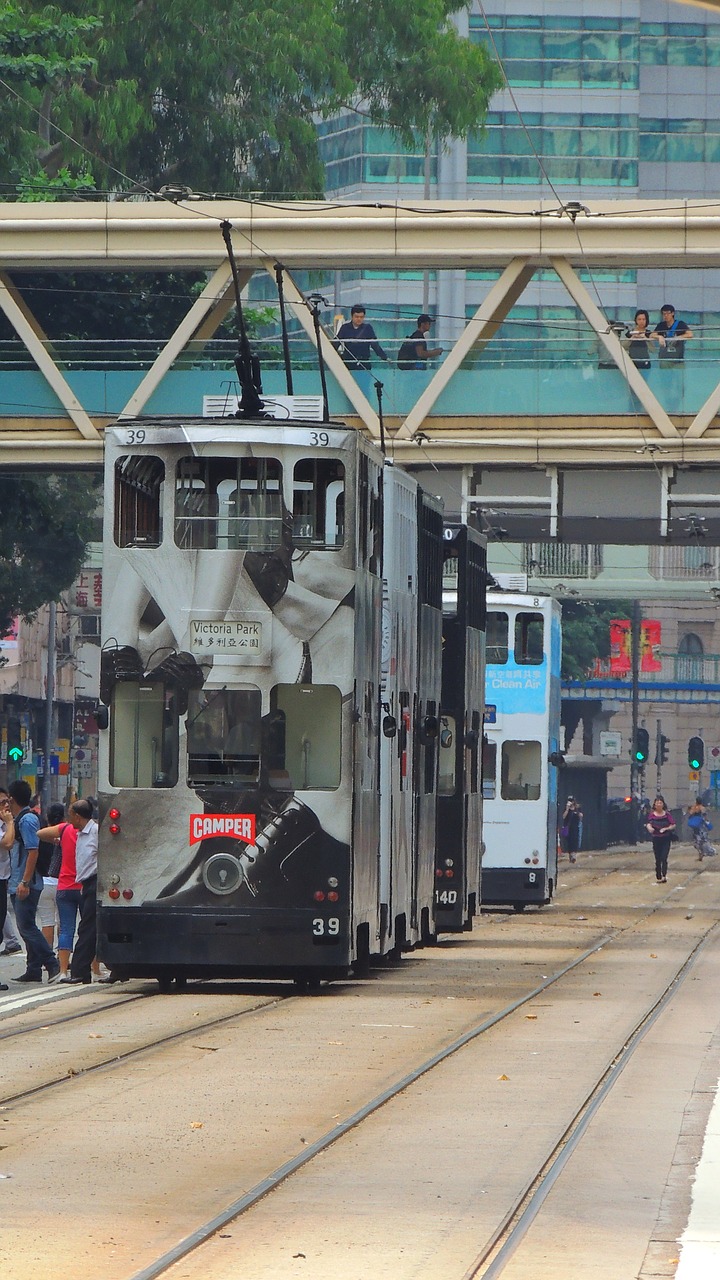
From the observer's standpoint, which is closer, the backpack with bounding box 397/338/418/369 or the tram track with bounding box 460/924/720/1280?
the tram track with bounding box 460/924/720/1280

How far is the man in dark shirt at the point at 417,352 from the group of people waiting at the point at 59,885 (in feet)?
39.0

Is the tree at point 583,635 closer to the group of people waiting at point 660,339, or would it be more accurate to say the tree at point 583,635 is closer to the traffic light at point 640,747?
the traffic light at point 640,747

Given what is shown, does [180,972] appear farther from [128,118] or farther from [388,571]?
[128,118]

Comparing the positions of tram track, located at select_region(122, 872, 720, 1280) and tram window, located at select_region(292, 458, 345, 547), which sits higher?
tram window, located at select_region(292, 458, 345, 547)

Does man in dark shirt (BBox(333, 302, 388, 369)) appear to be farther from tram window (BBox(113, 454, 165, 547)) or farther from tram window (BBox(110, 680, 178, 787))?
tram window (BBox(110, 680, 178, 787))

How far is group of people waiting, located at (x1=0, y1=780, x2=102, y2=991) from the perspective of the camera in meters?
21.2

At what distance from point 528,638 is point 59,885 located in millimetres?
16607

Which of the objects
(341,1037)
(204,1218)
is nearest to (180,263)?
(341,1037)

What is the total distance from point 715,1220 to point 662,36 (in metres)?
92.9

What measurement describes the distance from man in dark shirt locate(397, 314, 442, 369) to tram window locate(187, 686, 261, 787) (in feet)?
44.2

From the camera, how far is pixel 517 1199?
32.5ft

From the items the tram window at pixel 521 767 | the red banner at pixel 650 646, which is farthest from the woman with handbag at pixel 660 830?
the red banner at pixel 650 646

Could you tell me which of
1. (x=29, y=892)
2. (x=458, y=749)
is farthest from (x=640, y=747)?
(x=29, y=892)

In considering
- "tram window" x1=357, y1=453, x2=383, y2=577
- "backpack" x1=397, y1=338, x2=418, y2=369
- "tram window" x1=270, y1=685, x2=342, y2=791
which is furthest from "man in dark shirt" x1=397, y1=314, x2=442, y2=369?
"tram window" x1=270, y1=685, x2=342, y2=791
